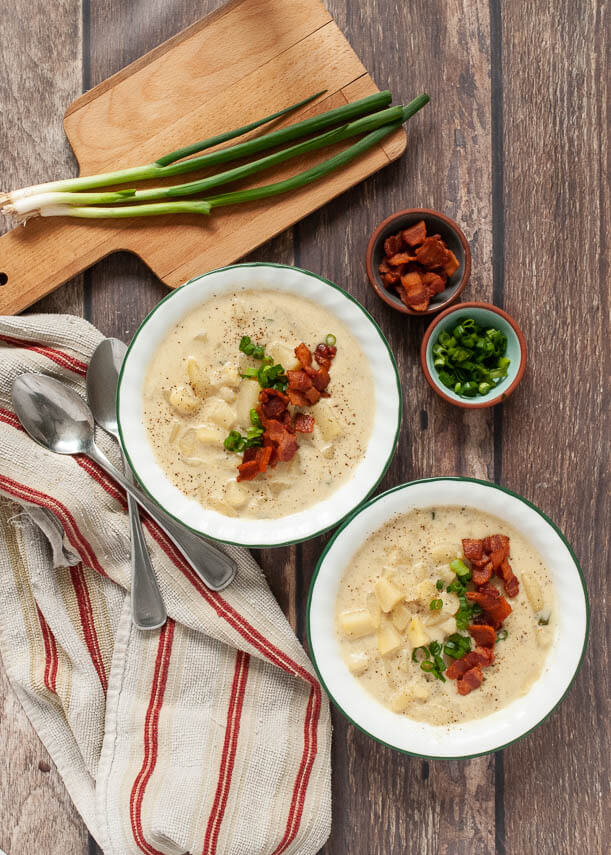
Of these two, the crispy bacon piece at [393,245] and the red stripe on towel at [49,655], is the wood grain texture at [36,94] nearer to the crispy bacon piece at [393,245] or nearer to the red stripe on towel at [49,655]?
the red stripe on towel at [49,655]

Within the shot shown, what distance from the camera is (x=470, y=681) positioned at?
7.71 ft

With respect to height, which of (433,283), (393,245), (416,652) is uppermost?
(393,245)

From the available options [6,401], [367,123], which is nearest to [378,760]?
[6,401]

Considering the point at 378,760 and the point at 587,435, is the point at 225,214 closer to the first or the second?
the point at 587,435

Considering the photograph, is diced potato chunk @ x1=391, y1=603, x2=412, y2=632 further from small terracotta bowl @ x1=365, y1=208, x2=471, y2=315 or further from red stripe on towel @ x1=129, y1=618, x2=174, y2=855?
small terracotta bowl @ x1=365, y1=208, x2=471, y2=315

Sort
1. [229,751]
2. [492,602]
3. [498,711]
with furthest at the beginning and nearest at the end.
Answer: [229,751] < [498,711] < [492,602]

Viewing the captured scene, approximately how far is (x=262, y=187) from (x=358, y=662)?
168cm

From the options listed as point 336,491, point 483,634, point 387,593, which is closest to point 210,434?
point 336,491

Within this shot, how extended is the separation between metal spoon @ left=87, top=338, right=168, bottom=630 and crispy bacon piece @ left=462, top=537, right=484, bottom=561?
107cm

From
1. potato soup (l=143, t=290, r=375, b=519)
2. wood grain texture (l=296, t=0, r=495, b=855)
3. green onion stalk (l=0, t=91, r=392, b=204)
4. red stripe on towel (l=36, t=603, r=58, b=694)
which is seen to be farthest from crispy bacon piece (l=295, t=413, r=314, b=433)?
red stripe on towel (l=36, t=603, r=58, b=694)

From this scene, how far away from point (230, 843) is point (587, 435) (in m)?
1.94

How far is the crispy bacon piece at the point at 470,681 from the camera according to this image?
92.1 inches

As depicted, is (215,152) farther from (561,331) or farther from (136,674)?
(136,674)

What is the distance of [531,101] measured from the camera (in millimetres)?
2588
